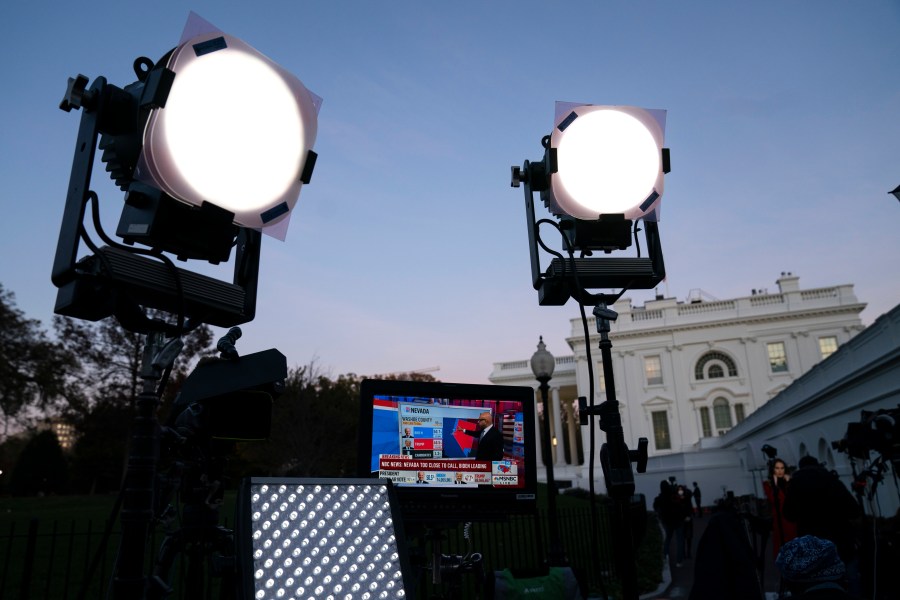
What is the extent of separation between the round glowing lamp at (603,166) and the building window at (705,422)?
51.4 metres

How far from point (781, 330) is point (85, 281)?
180ft

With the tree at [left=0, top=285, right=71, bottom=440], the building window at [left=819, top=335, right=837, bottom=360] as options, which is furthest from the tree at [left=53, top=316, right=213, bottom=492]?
the building window at [left=819, top=335, right=837, bottom=360]

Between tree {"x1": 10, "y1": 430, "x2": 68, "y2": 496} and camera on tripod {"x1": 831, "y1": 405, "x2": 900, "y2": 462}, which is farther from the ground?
tree {"x1": 10, "y1": 430, "x2": 68, "y2": 496}

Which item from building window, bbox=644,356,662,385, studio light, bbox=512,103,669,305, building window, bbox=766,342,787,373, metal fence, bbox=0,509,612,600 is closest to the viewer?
metal fence, bbox=0,509,612,600

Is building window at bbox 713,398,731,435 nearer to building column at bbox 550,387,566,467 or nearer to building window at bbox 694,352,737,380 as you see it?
building window at bbox 694,352,737,380

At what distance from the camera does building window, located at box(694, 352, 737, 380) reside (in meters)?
50.2

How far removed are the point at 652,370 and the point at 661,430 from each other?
5.15 meters

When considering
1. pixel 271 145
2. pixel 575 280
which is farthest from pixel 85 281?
pixel 575 280

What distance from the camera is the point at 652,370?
5175cm

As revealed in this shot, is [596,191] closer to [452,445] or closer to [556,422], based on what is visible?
[452,445]

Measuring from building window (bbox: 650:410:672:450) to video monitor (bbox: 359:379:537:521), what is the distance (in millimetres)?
51035

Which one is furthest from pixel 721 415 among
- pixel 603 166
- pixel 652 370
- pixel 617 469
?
pixel 617 469

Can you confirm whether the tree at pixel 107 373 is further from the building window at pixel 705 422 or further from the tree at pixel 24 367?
the building window at pixel 705 422

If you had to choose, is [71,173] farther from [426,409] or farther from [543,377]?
[543,377]
